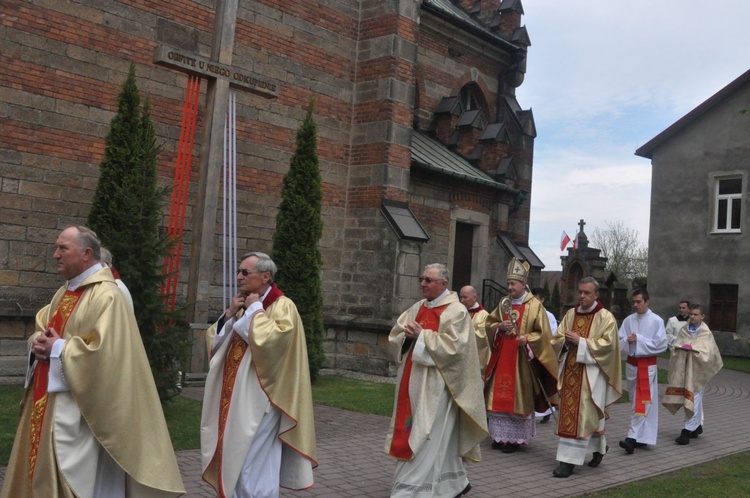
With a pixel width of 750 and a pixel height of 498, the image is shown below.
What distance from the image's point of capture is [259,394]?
217 inches

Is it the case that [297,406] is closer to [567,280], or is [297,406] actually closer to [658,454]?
[658,454]

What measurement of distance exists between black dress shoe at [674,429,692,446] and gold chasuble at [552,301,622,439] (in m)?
2.39

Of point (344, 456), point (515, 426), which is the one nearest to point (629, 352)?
point (515, 426)

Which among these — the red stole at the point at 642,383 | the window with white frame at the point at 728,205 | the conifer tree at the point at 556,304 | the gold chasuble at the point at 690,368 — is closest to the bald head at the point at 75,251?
the red stole at the point at 642,383

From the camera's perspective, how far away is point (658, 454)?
9.23 meters

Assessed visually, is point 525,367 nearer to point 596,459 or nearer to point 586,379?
point 586,379

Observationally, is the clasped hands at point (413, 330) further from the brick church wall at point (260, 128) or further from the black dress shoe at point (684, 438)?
the brick church wall at point (260, 128)

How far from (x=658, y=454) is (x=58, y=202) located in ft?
28.5

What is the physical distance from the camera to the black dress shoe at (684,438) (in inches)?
393

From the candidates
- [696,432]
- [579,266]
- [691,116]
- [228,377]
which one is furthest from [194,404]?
[579,266]

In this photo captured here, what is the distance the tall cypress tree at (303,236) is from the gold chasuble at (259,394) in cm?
732

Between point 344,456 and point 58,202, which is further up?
point 58,202

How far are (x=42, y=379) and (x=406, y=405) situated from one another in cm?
302

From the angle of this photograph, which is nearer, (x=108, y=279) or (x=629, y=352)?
(x=108, y=279)
